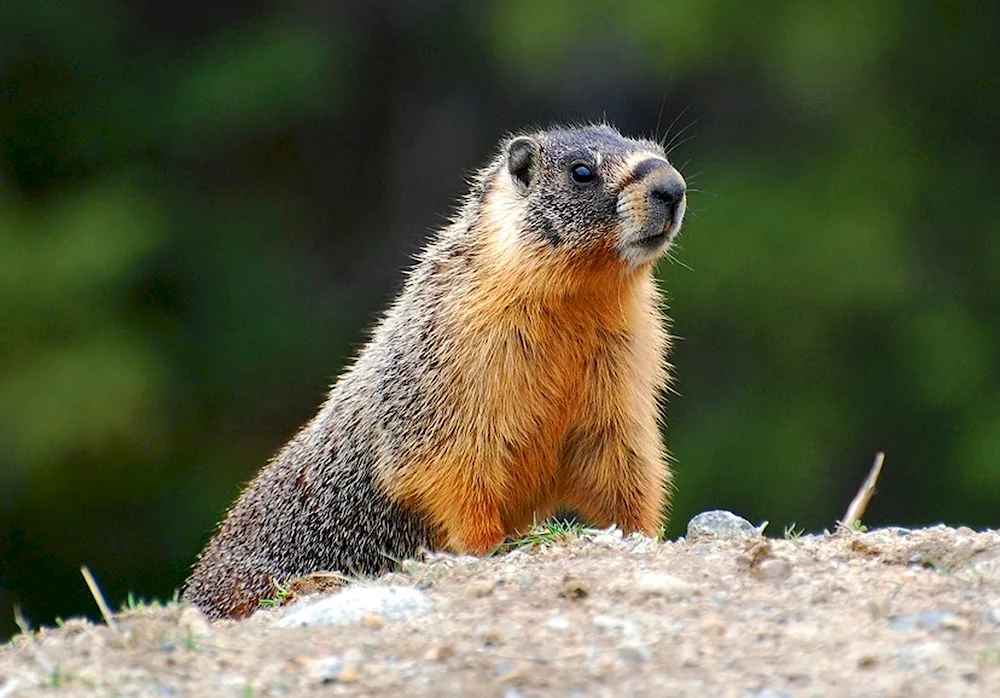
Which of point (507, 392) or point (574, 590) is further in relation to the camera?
point (507, 392)

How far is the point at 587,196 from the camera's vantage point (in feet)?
27.3

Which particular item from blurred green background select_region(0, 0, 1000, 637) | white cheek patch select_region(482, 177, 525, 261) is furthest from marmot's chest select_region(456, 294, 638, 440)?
blurred green background select_region(0, 0, 1000, 637)

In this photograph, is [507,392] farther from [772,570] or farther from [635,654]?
[635,654]

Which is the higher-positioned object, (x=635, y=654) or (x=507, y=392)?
(x=507, y=392)

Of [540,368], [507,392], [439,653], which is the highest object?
[540,368]

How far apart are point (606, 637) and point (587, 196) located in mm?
3168

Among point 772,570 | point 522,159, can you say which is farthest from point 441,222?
point 772,570

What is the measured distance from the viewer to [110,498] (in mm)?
20000

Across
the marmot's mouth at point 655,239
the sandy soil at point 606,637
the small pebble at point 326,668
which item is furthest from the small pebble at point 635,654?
the marmot's mouth at point 655,239

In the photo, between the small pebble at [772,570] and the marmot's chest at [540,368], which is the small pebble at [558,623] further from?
the marmot's chest at [540,368]

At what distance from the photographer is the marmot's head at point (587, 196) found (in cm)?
809

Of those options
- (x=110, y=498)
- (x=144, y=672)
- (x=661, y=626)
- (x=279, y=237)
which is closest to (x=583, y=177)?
(x=661, y=626)

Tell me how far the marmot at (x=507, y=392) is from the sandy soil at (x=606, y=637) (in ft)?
4.79

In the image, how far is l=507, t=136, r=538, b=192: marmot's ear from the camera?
28.4 feet
